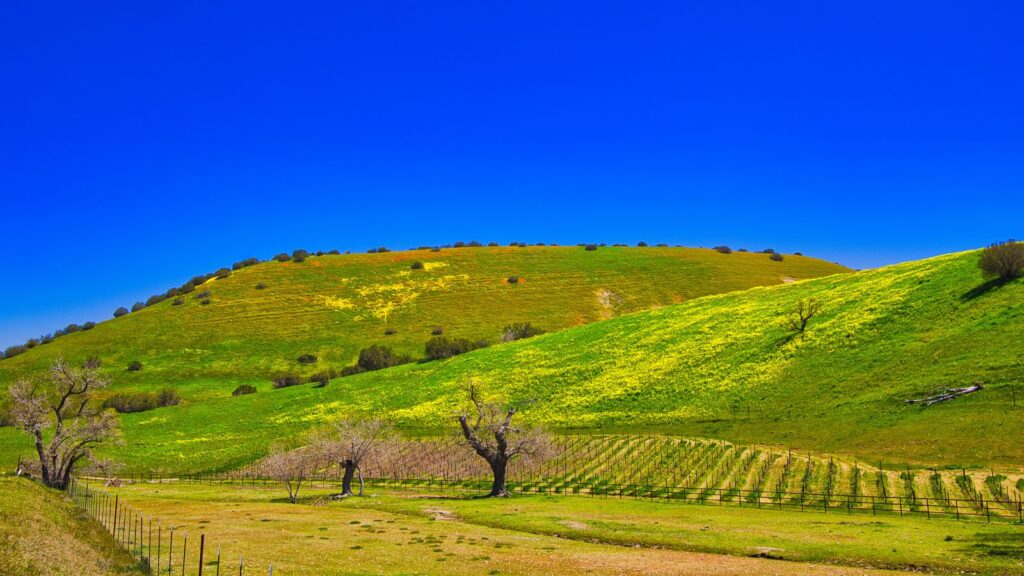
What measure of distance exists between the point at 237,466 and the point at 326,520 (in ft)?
169

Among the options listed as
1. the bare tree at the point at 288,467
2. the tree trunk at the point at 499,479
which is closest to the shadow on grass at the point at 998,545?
the tree trunk at the point at 499,479

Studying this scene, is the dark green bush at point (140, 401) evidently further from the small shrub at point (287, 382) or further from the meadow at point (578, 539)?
the meadow at point (578, 539)

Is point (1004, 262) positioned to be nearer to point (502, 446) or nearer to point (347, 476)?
point (502, 446)

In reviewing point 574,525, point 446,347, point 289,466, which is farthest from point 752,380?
point 446,347

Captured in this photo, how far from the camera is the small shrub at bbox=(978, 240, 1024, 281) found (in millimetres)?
101812

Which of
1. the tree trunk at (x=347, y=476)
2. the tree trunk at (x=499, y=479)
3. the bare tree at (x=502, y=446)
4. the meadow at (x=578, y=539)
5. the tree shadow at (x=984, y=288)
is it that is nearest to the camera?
the meadow at (x=578, y=539)

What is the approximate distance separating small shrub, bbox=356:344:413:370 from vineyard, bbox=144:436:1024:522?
180 ft

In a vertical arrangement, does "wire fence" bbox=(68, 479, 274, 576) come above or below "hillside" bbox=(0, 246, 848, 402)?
below

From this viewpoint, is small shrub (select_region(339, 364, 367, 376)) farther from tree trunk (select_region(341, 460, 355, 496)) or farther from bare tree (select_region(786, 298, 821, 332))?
bare tree (select_region(786, 298, 821, 332))

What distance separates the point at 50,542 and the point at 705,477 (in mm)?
52472

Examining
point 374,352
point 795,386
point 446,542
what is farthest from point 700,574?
point 374,352

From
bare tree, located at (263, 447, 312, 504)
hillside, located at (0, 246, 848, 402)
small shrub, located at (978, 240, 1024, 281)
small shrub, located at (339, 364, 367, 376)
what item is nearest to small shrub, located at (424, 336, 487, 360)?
hillside, located at (0, 246, 848, 402)

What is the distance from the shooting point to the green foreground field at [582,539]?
114 feet

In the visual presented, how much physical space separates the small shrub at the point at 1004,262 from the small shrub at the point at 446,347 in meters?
92.3
